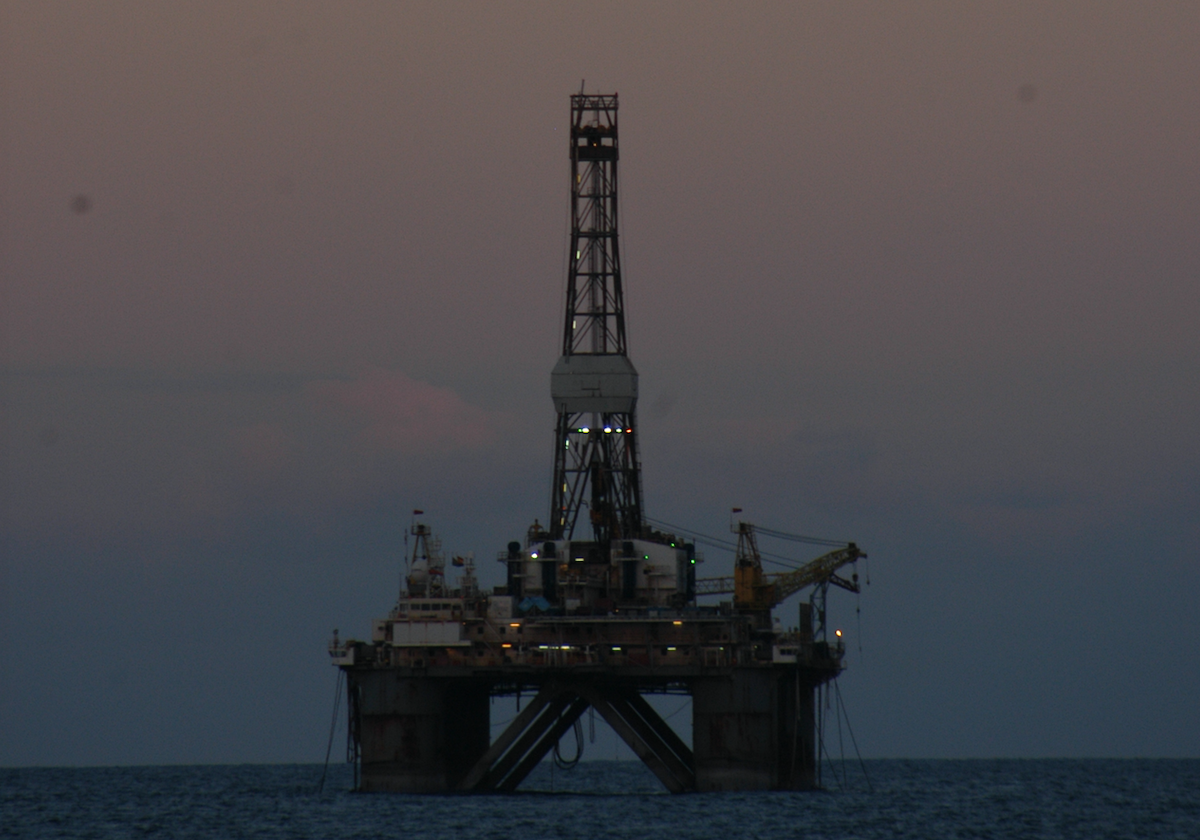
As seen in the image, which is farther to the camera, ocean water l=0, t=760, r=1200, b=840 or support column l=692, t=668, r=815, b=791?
support column l=692, t=668, r=815, b=791

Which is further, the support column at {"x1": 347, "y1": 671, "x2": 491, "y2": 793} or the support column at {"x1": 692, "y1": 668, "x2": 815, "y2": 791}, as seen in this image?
the support column at {"x1": 347, "y1": 671, "x2": 491, "y2": 793}

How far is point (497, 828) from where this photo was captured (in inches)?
2997

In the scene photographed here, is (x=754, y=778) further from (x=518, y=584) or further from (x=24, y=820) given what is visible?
(x=24, y=820)

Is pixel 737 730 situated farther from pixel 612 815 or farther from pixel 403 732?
pixel 403 732

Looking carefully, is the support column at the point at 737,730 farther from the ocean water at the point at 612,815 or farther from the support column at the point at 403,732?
the support column at the point at 403,732

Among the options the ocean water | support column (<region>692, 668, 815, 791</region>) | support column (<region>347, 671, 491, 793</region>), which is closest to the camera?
the ocean water

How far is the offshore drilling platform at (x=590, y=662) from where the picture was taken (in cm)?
8631

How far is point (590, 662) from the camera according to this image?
87562 mm

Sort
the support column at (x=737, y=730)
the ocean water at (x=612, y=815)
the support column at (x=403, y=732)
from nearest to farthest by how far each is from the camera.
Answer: the ocean water at (x=612, y=815) < the support column at (x=737, y=730) < the support column at (x=403, y=732)

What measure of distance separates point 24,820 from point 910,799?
42600 mm

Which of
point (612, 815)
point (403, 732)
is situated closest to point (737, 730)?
point (612, 815)

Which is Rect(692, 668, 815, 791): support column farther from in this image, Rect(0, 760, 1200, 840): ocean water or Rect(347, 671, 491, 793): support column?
Rect(347, 671, 491, 793): support column

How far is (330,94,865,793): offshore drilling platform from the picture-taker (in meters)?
86.3

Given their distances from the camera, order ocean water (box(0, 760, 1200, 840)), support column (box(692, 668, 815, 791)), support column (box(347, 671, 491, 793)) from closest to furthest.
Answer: ocean water (box(0, 760, 1200, 840))
support column (box(692, 668, 815, 791))
support column (box(347, 671, 491, 793))
